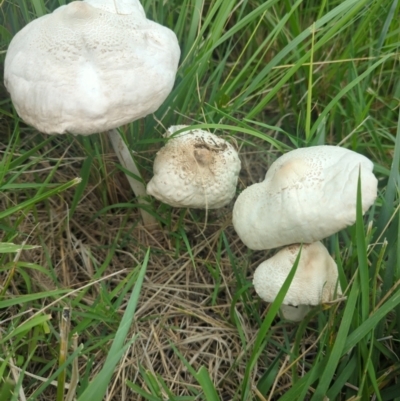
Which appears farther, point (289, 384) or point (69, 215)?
point (69, 215)

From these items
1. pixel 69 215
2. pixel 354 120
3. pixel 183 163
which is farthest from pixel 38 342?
pixel 354 120

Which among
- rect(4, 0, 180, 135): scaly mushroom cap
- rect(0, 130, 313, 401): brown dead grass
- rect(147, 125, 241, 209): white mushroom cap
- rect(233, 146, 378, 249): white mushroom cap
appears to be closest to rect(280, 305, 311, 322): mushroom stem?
rect(0, 130, 313, 401): brown dead grass

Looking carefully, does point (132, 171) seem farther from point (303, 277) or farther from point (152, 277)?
point (303, 277)

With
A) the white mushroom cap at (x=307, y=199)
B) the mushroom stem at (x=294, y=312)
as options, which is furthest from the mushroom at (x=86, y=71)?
the mushroom stem at (x=294, y=312)

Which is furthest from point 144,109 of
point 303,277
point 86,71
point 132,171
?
point 303,277

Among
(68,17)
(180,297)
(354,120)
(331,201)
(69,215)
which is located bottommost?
(180,297)

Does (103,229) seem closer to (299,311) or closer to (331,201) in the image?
(299,311)
